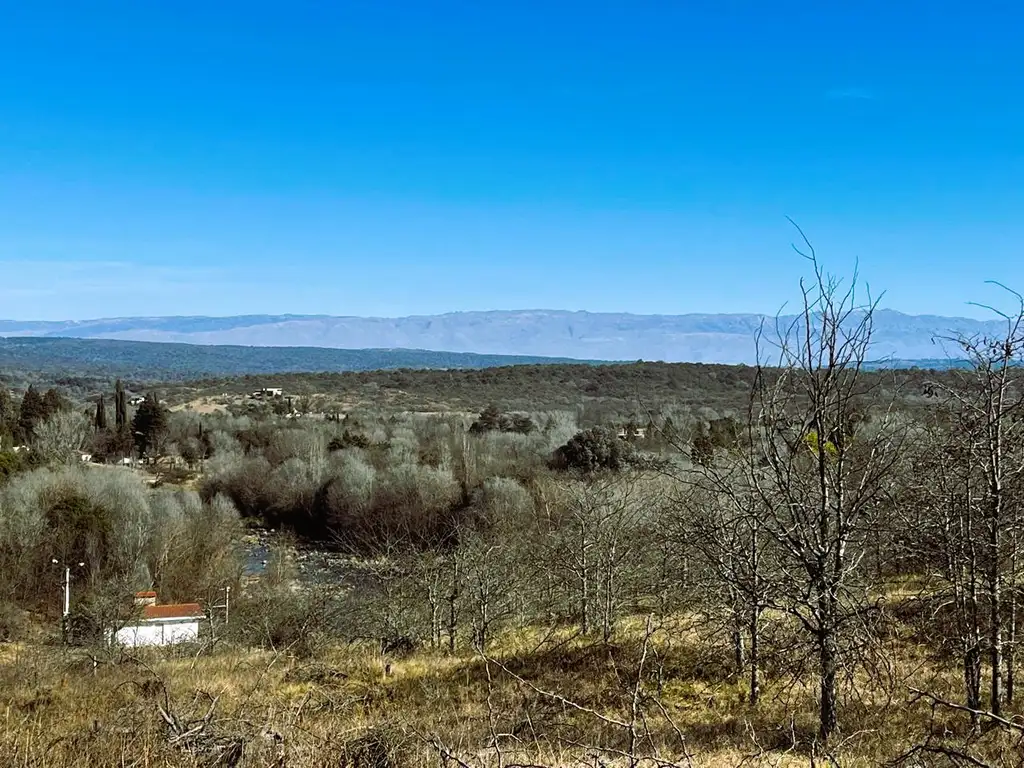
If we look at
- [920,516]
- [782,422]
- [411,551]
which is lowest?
[411,551]

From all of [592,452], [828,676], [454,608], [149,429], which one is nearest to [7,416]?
[149,429]

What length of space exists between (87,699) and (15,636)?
17745 millimetres

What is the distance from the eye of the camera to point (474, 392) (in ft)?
323

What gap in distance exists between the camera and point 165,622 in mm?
23422

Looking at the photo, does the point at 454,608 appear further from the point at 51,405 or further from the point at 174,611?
the point at 51,405

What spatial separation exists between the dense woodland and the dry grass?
47mm

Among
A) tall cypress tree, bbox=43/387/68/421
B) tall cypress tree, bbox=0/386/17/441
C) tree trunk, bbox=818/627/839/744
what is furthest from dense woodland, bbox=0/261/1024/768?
tall cypress tree, bbox=43/387/68/421

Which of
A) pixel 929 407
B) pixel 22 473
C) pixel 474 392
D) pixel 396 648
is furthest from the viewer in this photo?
pixel 474 392

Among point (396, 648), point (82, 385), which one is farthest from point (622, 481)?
point (82, 385)

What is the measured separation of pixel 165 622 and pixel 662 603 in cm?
1642

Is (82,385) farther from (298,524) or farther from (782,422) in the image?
(782,422)

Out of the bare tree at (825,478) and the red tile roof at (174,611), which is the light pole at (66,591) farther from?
the bare tree at (825,478)

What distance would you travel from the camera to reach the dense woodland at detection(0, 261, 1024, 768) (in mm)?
6328

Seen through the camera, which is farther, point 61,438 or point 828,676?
point 61,438
